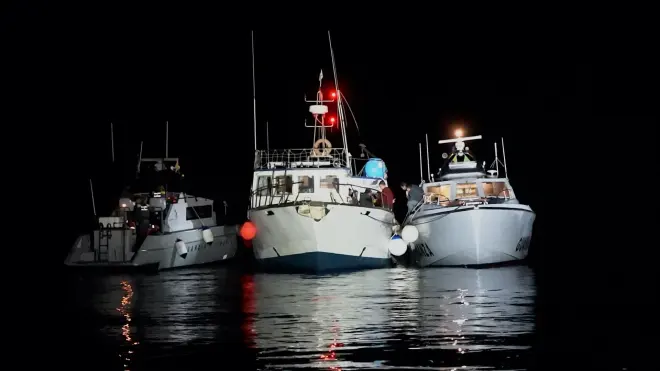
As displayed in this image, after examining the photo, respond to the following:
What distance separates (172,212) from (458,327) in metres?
20.1

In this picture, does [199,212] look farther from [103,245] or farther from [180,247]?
[103,245]

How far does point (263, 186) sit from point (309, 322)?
16762mm

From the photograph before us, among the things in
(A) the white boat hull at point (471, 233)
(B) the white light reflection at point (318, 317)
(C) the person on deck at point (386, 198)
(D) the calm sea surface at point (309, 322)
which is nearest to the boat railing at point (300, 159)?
(C) the person on deck at point (386, 198)

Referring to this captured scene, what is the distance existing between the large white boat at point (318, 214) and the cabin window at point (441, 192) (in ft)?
5.58

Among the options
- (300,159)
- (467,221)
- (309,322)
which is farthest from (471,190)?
(309,322)

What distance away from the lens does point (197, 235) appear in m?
40.4

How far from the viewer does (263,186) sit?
37688 mm

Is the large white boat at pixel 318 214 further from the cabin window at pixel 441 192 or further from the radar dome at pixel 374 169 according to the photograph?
the cabin window at pixel 441 192

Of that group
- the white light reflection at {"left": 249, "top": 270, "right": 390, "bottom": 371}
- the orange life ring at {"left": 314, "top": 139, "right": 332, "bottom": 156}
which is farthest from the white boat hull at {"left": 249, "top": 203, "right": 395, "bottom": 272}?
the orange life ring at {"left": 314, "top": 139, "right": 332, "bottom": 156}

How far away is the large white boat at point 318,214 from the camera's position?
3406 cm

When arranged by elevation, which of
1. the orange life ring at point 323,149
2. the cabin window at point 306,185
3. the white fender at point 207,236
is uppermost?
the orange life ring at point 323,149

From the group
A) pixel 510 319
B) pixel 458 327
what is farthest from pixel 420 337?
pixel 510 319

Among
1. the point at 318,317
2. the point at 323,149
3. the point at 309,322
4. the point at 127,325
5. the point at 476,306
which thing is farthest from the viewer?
the point at 323,149

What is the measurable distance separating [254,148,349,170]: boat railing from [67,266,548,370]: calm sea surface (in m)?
5.44
